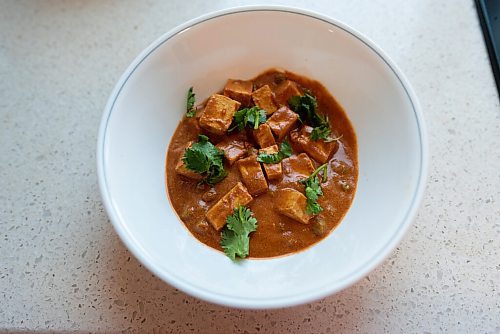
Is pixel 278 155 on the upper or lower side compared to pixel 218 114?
lower

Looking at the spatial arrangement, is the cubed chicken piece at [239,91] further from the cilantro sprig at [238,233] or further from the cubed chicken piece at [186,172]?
the cilantro sprig at [238,233]

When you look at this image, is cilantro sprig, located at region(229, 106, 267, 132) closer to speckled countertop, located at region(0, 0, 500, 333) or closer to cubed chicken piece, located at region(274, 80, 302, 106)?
cubed chicken piece, located at region(274, 80, 302, 106)

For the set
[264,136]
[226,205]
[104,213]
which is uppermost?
[264,136]

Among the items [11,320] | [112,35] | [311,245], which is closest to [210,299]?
[311,245]

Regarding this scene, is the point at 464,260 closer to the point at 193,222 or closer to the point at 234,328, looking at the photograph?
the point at 234,328

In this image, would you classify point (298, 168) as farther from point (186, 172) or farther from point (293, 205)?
point (186, 172)

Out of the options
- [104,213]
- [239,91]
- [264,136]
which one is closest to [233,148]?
[264,136]
